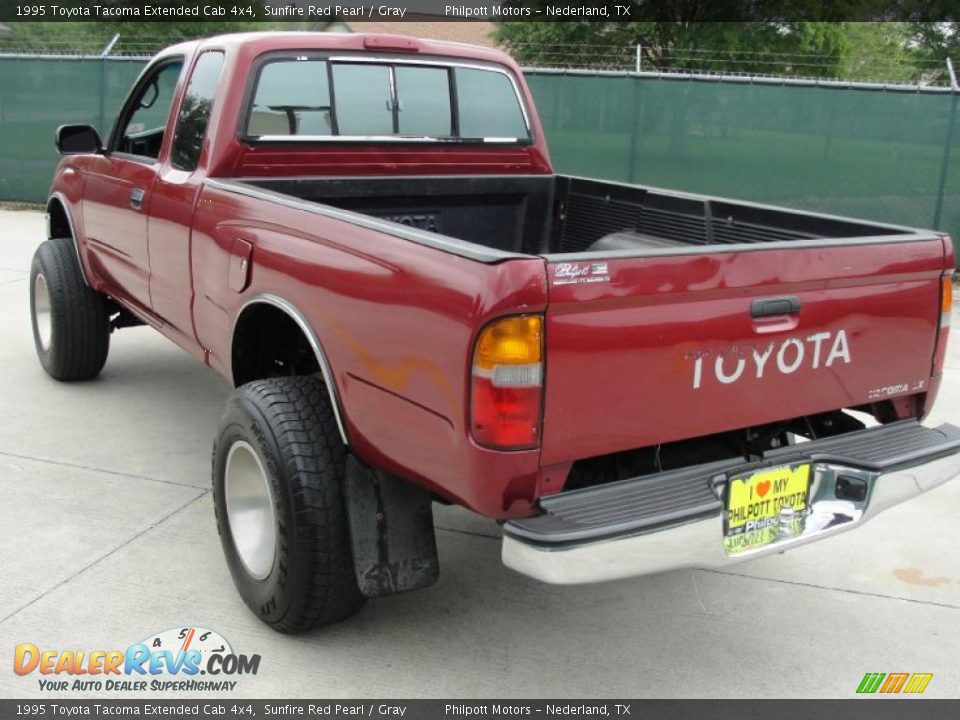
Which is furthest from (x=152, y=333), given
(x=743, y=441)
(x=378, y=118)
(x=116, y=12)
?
(x=116, y=12)

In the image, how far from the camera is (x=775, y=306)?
2863 millimetres

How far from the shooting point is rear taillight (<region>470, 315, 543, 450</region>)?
8.21 ft

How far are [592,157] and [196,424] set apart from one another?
7493 millimetres

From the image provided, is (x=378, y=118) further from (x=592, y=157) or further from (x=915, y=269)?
(x=592, y=157)

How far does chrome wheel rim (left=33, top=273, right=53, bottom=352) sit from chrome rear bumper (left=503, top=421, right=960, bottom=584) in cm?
415

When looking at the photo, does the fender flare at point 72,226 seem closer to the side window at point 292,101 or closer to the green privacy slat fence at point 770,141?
the side window at point 292,101

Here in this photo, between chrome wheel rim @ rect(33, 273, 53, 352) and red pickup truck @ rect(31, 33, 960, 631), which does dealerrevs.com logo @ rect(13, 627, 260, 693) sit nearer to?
red pickup truck @ rect(31, 33, 960, 631)

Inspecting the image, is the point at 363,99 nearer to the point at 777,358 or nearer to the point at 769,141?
the point at 777,358

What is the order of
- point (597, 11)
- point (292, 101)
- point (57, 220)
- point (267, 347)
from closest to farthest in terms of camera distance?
point (267, 347), point (292, 101), point (57, 220), point (597, 11)

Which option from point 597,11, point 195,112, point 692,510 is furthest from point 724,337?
point 597,11

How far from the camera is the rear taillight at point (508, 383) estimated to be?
98.5 inches

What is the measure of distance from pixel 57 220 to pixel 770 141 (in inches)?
295

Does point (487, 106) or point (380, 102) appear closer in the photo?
point (380, 102)

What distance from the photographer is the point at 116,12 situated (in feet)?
114
